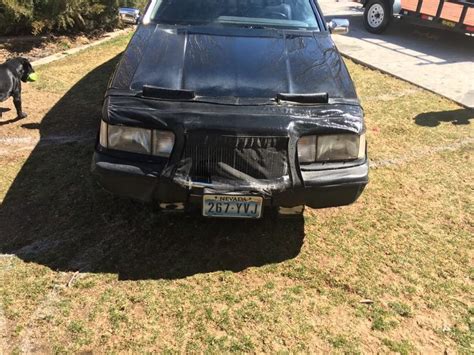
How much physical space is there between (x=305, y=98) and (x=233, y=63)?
674 mm

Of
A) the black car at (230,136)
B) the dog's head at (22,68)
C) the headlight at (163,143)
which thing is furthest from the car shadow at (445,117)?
the dog's head at (22,68)

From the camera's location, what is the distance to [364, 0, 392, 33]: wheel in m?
9.58

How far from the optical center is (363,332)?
8.72ft

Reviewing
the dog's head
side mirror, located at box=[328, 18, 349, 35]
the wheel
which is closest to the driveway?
the wheel

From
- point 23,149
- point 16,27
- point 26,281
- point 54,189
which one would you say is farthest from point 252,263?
point 16,27

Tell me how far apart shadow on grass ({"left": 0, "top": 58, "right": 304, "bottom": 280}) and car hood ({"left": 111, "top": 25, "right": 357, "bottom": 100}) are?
38.4 inches

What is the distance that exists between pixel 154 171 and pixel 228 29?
1723 millimetres

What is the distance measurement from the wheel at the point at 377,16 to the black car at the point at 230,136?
283 inches

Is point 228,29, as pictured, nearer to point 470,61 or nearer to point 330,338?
point 330,338

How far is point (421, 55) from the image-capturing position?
27.7 ft

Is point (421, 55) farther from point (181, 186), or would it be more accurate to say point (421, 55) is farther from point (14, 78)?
point (181, 186)

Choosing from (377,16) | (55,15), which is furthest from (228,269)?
(377,16)

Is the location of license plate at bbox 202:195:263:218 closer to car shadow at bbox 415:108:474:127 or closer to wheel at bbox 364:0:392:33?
car shadow at bbox 415:108:474:127

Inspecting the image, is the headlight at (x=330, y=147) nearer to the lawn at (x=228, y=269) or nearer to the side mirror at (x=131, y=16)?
the lawn at (x=228, y=269)
